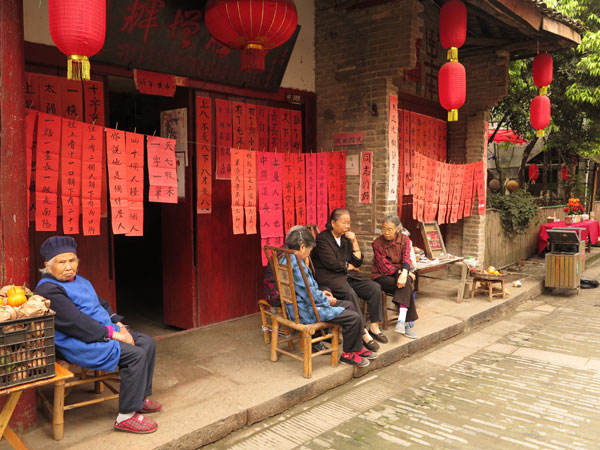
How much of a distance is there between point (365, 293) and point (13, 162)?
385cm

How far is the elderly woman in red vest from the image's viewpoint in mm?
5867

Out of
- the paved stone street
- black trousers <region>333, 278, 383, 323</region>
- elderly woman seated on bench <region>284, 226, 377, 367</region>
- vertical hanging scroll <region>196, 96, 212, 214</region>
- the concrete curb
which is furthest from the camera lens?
vertical hanging scroll <region>196, 96, 212, 214</region>

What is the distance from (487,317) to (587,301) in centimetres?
272

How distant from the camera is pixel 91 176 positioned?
4.43 meters

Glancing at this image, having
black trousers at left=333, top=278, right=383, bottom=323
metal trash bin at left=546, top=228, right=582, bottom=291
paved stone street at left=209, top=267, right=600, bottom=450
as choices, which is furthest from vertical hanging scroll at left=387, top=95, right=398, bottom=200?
metal trash bin at left=546, top=228, right=582, bottom=291

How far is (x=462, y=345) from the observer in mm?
6152

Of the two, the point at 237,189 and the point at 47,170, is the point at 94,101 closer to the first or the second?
the point at 47,170

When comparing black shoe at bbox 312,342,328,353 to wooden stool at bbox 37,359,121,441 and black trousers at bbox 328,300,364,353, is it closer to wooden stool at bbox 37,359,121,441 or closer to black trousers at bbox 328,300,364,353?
black trousers at bbox 328,300,364,353

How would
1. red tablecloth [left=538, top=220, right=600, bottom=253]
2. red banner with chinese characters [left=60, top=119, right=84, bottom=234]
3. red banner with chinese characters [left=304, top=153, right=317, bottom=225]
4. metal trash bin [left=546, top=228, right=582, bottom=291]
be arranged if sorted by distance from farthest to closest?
red tablecloth [left=538, top=220, right=600, bottom=253]
metal trash bin [left=546, top=228, right=582, bottom=291]
red banner with chinese characters [left=304, top=153, right=317, bottom=225]
red banner with chinese characters [left=60, top=119, right=84, bottom=234]

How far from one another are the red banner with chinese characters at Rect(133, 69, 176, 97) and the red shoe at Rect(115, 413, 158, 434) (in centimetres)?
338

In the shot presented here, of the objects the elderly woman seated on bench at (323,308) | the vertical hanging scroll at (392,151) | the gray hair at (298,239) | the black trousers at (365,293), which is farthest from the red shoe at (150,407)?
the vertical hanging scroll at (392,151)

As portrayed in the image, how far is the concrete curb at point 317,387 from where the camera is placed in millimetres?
3586

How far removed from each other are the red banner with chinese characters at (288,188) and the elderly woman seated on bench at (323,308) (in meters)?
1.27

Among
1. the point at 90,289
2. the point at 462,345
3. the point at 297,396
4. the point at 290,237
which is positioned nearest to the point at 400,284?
the point at 462,345
